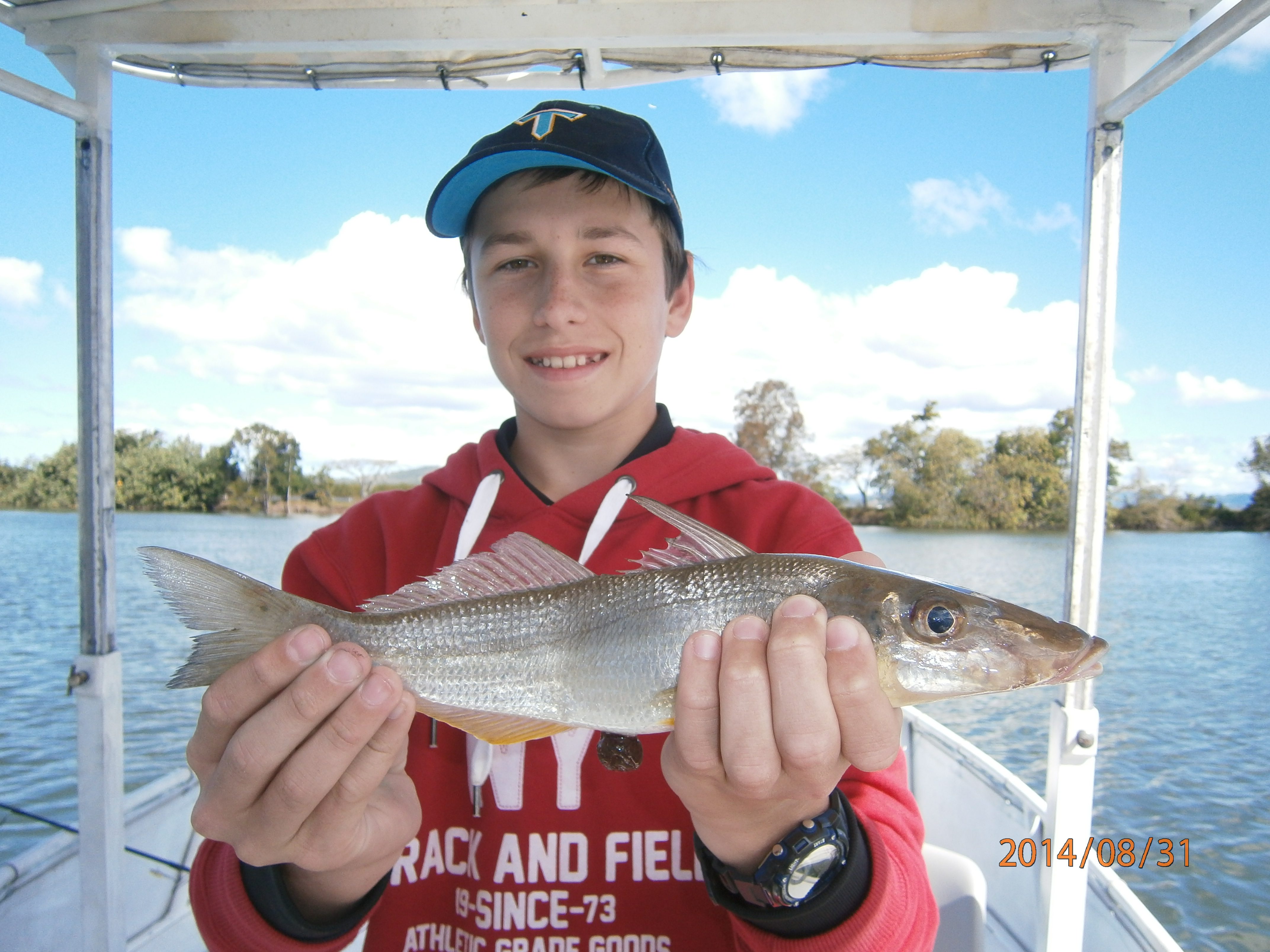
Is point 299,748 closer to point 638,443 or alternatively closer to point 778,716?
point 778,716

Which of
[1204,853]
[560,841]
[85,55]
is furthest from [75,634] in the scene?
Result: [1204,853]

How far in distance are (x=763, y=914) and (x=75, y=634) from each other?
32759mm

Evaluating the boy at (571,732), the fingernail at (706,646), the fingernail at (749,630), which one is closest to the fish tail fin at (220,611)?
the boy at (571,732)

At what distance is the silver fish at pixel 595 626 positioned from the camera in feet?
6.34

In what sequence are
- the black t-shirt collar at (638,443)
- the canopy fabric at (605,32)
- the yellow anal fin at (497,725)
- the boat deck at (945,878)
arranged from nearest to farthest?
the yellow anal fin at (497,725), the black t-shirt collar at (638,443), the canopy fabric at (605,32), the boat deck at (945,878)

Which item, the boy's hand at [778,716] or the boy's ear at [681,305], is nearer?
the boy's hand at [778,716]

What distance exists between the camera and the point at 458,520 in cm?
308

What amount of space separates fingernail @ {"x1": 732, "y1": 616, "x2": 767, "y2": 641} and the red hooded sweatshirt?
0.75 metres

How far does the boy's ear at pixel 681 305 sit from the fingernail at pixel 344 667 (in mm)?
1944

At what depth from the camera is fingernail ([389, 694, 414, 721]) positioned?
6.49ft

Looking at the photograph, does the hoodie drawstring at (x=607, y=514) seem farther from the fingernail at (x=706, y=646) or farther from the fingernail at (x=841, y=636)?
the fingernail at (x=841, y=636)

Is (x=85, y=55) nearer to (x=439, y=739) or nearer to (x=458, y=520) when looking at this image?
(x=458, y=520)

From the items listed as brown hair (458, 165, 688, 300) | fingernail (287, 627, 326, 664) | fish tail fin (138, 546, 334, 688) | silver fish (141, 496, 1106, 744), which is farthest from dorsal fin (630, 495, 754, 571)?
brown hair (458, 165, 688, 300)

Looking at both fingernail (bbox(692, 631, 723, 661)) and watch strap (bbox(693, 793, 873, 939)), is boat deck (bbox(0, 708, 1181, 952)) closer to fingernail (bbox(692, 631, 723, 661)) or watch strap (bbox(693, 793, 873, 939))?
watch strap (bbox(693, 793, 873, 939))
